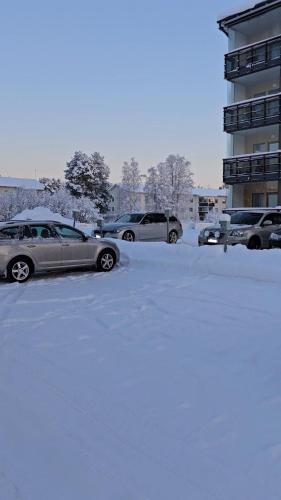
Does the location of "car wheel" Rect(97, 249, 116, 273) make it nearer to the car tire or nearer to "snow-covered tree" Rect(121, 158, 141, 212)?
the car tire

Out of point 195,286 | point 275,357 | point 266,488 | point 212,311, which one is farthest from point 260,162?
point 266,488

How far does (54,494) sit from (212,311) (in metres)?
5.19

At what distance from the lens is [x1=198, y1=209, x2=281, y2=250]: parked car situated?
53.1ft

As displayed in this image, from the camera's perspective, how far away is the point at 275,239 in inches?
644

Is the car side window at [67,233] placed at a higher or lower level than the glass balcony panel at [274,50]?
lower

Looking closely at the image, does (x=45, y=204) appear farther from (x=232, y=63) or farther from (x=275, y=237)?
(x=275, y=237)

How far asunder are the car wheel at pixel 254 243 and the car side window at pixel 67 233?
6722mm

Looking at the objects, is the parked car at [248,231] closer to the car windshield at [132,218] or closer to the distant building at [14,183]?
the car windshield at [132,218]

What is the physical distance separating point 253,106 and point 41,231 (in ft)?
83.5

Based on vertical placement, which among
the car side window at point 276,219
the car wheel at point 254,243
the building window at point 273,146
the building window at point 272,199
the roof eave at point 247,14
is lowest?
the car wheel at point 254,243

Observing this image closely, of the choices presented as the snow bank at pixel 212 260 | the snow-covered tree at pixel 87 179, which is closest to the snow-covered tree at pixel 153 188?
the snow-covered tree at pixel 87 179

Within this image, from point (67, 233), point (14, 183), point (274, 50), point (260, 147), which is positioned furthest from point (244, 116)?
point (14, 183)

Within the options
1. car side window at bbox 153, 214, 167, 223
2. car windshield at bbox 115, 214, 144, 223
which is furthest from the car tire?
car windshield at bbox 115, 214, 144, 223

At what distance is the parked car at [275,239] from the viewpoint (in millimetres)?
16266
